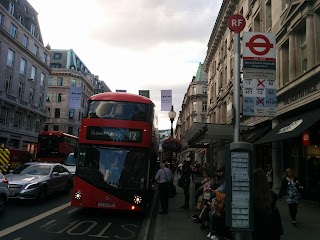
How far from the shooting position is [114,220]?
1099 cm

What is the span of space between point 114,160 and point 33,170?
5315 millimetres

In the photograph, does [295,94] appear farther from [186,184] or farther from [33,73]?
[33,73]

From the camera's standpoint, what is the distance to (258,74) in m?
6.65

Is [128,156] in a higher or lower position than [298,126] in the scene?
lower

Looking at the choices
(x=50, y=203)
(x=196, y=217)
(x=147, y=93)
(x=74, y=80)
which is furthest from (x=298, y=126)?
(x=74, y=80)

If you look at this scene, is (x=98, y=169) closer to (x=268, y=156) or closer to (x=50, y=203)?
(x=50, y=203)

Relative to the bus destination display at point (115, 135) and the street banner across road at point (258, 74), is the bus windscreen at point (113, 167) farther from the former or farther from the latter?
the street banner across road at point (258, 74)

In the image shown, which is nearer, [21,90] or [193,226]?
[193,226]

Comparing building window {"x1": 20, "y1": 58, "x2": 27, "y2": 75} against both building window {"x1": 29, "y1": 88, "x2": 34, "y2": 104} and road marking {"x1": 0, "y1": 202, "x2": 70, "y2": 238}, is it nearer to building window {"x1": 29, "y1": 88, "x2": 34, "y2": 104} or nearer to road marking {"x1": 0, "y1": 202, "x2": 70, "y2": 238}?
building window {"x1": 29, "y1": 88, "x2": 34, "y2": 104}

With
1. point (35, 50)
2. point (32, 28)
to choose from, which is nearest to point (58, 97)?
point (35, 50)

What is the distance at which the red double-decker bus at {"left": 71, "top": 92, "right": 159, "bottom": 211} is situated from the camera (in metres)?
11.2

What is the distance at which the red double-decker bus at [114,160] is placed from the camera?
11242 millimetres

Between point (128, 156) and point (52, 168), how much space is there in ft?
17.7

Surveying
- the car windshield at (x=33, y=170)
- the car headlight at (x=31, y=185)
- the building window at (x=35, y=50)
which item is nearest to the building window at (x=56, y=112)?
the building window at (x=35, y=50)
